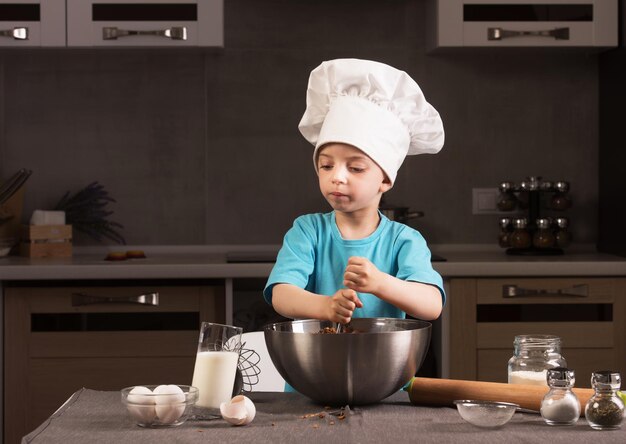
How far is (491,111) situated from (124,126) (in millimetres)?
1302

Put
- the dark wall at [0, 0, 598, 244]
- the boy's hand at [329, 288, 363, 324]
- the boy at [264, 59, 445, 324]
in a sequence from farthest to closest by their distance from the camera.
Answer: the dark wall at [0, 0, 598, 244] → the boy at [264, 59, 445, 324] → the boy's hand at [329, 288, 363, 324]

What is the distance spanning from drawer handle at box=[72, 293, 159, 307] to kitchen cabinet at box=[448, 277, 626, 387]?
881 millimetres

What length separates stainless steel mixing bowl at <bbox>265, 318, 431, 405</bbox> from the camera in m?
1.19

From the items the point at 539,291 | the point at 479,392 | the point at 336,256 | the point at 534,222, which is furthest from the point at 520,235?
the point at 479,392

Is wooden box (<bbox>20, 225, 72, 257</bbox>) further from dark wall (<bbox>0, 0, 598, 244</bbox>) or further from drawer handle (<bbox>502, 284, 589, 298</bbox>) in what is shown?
drawer handle (<bbox>502, 284, 589, 298</bbox>)

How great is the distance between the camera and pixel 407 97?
1506 millimetres

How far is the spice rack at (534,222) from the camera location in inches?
120

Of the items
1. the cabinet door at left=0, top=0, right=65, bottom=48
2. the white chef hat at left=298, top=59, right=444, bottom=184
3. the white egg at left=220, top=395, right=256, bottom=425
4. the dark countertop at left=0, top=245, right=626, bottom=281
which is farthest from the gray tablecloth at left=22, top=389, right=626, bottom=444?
the cabinet door at left=0, top=0, right=65, bottom=48

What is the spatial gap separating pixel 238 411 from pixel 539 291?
5.70ft

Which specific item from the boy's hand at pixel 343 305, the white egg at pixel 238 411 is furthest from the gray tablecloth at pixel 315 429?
the boy's hand at pixel 343 305

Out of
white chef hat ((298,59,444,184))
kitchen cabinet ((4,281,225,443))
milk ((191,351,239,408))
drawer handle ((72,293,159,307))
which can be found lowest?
kitchen cabinet ((4,281,225,443))

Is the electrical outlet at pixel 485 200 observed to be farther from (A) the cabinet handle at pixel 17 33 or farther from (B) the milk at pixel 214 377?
(B) the milk at pixel 214 377

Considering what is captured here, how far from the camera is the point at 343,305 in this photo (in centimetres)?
123

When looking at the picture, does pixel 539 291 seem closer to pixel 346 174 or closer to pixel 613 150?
pixel 613 150
